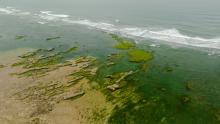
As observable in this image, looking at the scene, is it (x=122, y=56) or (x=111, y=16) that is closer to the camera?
(x=122, y=56)

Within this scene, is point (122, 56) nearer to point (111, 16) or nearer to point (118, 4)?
point (111, 16)

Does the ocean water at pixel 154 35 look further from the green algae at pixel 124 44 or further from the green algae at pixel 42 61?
the green algae at pixel 42 61

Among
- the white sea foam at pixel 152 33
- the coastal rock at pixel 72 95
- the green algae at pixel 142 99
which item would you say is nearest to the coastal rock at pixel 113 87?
the green algae at pixel 142 99

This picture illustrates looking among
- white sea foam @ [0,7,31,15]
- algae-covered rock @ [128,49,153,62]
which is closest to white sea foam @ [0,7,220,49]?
algae-covered rock @ [128,49,153,62]

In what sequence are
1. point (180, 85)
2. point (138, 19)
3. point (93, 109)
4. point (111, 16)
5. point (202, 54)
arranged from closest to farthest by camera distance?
1. point (93, 109)
2. point (180, 85)
3. point (202, 54)
4. point (138, 19)
5. point (111, 16)

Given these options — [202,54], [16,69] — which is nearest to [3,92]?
[16,69]

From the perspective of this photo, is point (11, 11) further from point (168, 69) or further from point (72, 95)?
point (72, 95)

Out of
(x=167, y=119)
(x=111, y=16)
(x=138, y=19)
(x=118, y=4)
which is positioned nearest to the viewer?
(x=167, y=119)
